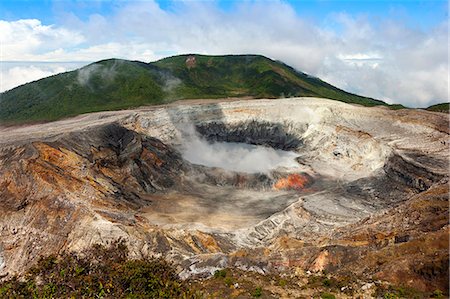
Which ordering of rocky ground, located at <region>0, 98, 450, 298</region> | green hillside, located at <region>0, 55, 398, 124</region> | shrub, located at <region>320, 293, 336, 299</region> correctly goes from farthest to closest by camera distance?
1. green hillside, located at <region>0, 55, 398, 124</region>
2. rocky ground, located at <region>0, 98, 450, 298</region>
3. shrub, located at <region>320, 293, 336, 299</region>

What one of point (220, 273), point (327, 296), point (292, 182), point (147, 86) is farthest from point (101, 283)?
point (147, 86)

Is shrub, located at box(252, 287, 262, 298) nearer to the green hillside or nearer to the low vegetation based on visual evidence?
the low vegetation

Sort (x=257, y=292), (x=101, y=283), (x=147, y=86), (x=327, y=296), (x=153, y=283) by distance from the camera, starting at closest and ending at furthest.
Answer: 1. (x=101, y=283)
2. (x=153, y=283)
3. (x=327, y=296)
4. (x=257, y=292)
5. (x=147, y=86)

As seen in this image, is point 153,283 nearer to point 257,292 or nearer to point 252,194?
point 257,292

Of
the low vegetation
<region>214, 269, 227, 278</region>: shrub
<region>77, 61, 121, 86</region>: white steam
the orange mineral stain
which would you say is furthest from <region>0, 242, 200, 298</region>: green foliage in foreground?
<region>77, 61, 121, 86</region>: white steam

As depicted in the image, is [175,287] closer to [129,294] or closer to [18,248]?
[129,294]

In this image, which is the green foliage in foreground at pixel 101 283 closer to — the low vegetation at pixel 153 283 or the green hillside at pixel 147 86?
the low vegetation at pixel 153 283

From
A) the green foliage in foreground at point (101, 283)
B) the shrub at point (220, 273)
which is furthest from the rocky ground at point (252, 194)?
the green foliage in foreground at point (101, 283)
